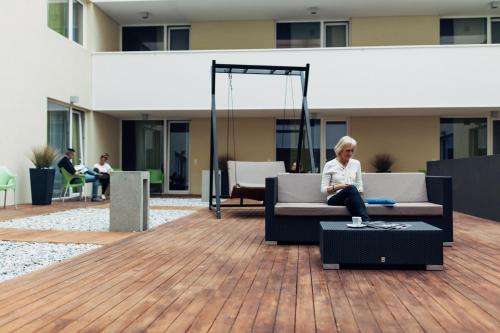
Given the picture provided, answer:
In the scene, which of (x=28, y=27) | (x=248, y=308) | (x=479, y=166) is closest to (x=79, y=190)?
(x=28, y=27)

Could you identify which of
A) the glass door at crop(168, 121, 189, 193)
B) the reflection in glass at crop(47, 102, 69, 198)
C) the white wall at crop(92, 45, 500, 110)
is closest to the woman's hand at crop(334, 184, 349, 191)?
the white wall at crop(92, 45, 500, 110)

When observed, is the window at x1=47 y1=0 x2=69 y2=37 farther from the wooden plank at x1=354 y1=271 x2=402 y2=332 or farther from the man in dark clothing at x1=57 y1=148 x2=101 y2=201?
the wooden plank at x1=354 y1=271 x2=402 y2=332

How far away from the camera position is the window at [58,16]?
10.9m

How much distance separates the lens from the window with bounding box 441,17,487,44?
13.4 m

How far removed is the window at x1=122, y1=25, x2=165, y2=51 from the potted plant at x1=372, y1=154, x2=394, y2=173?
6.65m

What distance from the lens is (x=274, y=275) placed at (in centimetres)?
360

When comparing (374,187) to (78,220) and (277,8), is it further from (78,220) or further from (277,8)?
(277,8)

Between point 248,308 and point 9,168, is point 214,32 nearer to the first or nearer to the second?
point 9,168

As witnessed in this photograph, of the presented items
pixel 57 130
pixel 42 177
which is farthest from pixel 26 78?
pixel 42 177

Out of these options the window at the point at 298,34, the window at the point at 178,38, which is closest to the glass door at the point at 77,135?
the window at the point at 178,38

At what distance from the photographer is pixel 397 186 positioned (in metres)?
5.44

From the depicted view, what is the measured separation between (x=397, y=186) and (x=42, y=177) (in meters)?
6.95

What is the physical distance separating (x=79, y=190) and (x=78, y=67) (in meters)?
2.92

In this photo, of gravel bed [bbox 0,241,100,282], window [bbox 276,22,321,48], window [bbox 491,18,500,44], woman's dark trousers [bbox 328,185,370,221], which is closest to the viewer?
gravel bed [bbox 0,241,100,282]
